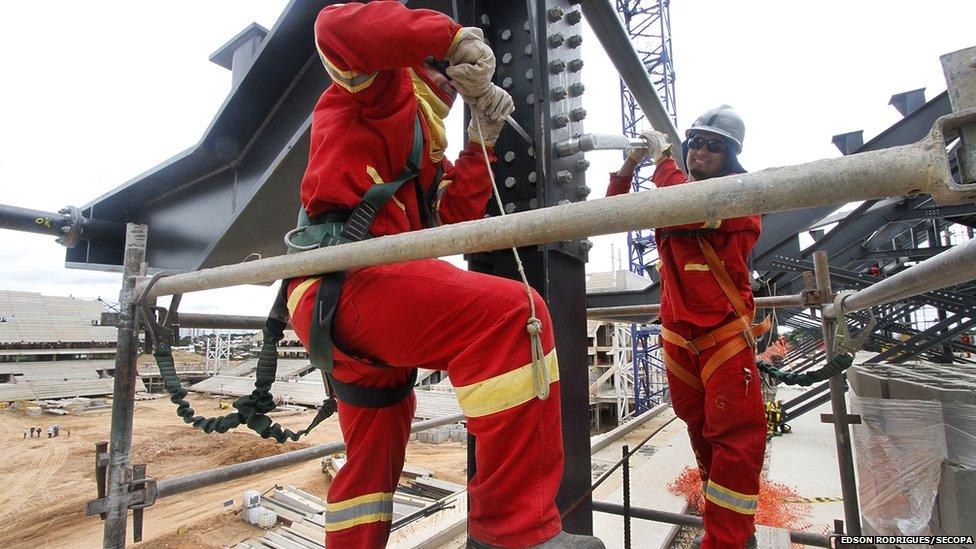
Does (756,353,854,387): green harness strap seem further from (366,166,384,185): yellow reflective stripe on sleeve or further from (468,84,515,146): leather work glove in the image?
(366,166,384,185): yellow reflective stripe on sleeve

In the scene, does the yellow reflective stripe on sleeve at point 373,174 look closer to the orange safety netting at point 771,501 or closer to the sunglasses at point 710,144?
the sunglasses at point 710,144

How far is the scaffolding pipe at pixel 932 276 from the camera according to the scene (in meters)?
1.37

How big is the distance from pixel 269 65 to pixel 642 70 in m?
2.04

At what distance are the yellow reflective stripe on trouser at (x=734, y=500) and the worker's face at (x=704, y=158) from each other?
168 centimetres

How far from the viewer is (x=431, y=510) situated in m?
10.1

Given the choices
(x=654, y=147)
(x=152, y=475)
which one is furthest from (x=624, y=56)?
(x=152, y=475)

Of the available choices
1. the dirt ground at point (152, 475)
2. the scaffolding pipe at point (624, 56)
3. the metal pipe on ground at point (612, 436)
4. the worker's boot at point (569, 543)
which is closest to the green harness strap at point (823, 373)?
the scaffolding pipe at point (624, 56)

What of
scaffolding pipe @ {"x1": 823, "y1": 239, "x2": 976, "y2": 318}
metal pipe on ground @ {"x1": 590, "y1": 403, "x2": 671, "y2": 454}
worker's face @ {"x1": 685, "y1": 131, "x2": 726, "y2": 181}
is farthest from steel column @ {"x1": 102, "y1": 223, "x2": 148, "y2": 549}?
metal pipe on ground @ {"x1": 590, "y1": 403, "x2": 671, "y2": 454}

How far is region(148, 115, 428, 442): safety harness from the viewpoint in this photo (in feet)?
4.68

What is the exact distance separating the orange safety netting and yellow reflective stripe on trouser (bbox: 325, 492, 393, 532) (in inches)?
174

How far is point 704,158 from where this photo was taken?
292cm

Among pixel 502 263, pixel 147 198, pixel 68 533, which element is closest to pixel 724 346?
pixel 502 263

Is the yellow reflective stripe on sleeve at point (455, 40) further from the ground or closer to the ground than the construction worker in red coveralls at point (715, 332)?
further from the ground

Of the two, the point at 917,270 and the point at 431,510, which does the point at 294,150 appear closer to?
the point at 917,270
